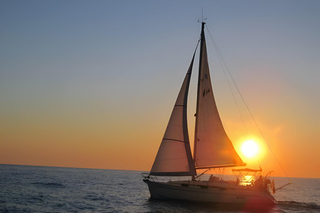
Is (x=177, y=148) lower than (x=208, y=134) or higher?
lower

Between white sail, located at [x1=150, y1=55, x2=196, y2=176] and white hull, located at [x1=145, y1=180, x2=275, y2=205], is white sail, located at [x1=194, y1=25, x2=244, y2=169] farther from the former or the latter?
white hull, located at [x1=145, y1=180, x2=275, y2=205]

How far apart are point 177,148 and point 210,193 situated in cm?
548

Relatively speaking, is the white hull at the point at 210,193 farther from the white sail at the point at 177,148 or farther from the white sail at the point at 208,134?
the white sail at the point at 208,134

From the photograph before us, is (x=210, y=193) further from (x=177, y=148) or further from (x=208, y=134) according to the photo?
(x=208, y=134)

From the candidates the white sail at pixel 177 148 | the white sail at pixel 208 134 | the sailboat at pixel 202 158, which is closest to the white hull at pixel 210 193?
the sailboat at pixel 202 158

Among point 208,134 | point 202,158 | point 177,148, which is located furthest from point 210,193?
point 208,134

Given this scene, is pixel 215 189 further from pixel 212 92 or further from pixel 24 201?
pixel 24 201

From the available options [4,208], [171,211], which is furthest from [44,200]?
[171,211]

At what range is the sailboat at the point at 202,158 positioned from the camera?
32625 mm

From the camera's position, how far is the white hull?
32531mm

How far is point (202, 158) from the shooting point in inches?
1303

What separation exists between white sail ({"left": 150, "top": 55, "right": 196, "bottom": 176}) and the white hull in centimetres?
135

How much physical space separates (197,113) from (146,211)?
1087 cm

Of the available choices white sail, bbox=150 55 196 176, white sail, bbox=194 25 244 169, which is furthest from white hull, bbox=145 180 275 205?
white sail, bbox=194 25 244 169
